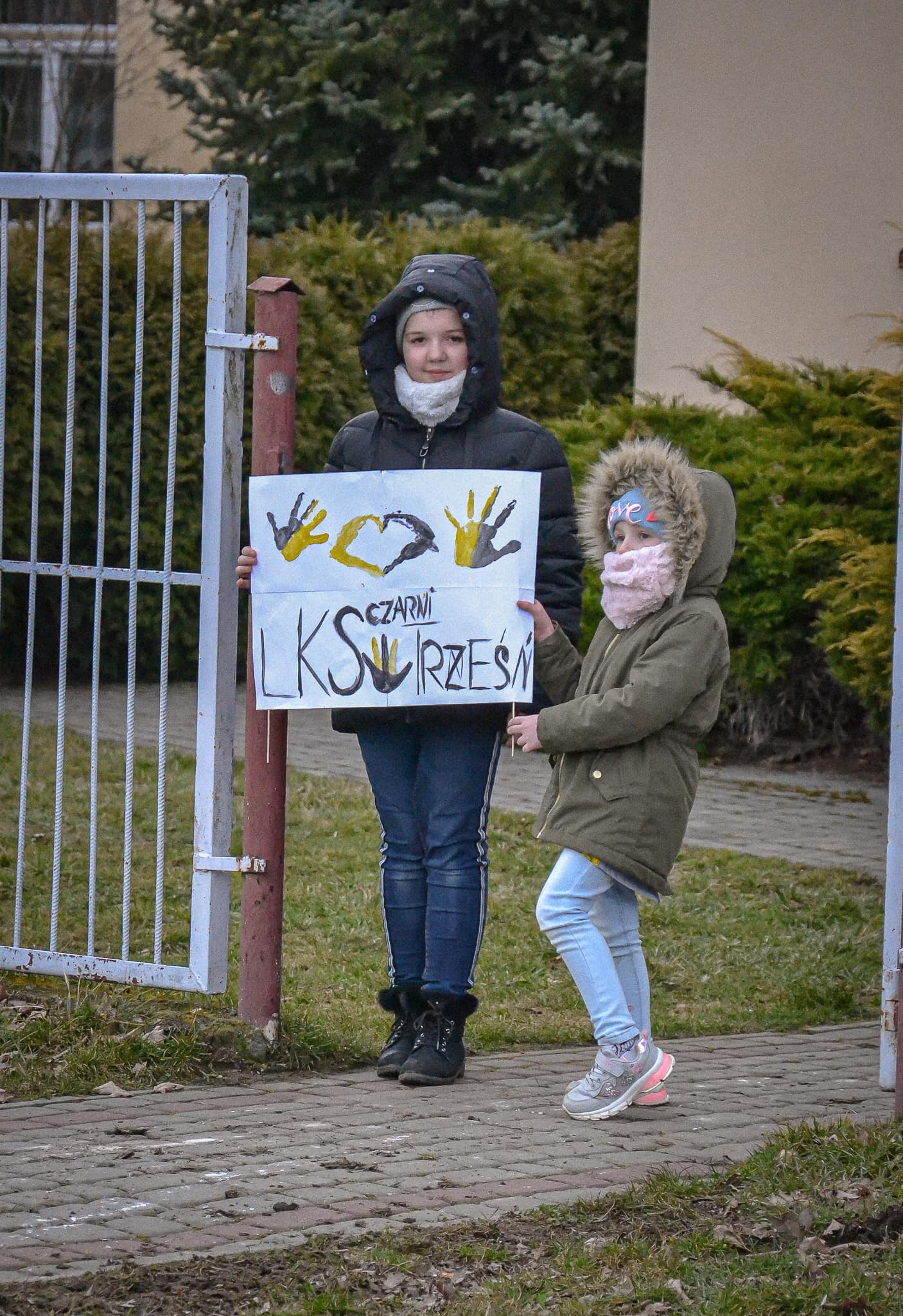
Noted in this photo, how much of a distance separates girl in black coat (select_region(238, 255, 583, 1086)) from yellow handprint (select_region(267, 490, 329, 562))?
0.38ft

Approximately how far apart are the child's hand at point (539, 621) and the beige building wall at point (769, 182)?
637 cm

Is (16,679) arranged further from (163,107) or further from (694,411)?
(163,107)

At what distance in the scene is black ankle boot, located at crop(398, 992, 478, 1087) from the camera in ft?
15.5

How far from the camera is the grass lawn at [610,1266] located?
3246 mm

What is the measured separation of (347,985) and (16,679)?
6489 mm

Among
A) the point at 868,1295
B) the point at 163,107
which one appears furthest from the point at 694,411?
the point at 163,107

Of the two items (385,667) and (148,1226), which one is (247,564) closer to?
(385,667)

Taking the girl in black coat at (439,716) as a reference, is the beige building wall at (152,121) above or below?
above

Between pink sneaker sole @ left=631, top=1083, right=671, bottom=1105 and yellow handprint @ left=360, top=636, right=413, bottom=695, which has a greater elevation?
yellow handprint @ left=360, top=636, right=413, bottom=695

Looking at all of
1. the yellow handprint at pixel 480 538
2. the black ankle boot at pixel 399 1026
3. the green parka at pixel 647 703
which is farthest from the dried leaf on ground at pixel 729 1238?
the yellow handprint at pixel 480 538

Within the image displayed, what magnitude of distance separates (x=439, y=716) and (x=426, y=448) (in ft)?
2.26

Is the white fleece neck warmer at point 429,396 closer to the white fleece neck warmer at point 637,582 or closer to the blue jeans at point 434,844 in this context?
the white fleece neck warmer at point 637,582

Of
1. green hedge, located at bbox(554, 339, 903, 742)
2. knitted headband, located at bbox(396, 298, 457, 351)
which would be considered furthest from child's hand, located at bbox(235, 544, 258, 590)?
green hedge, located at bbox(554, 339, 903, 742)

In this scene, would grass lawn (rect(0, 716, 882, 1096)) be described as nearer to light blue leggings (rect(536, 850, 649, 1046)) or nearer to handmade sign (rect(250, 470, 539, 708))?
light blue leggings (rect(536, 850, 649, 1046))
